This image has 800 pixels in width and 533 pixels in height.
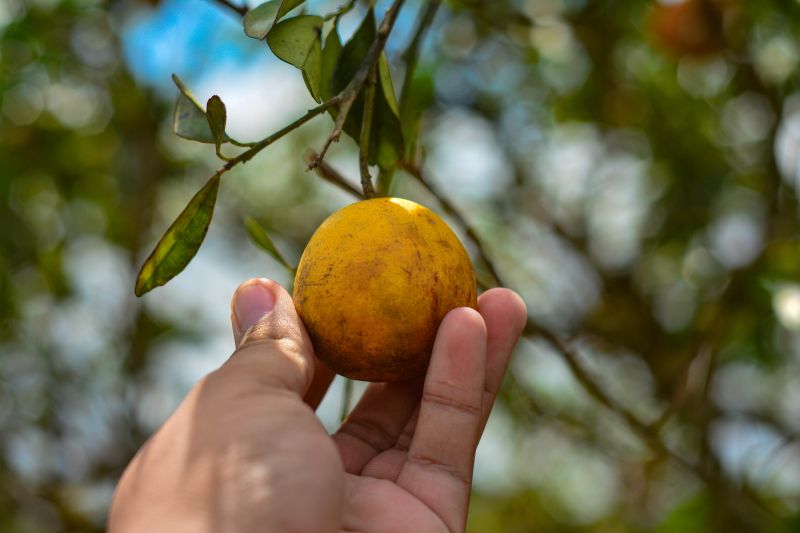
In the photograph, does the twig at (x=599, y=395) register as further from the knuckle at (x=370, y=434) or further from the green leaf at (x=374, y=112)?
the green leaf at (x=374, y=112)

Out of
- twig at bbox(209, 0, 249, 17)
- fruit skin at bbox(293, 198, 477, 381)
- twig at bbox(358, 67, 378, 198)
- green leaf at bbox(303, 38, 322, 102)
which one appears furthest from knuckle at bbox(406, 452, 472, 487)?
twig at bbox(209, 0, 249, 17)

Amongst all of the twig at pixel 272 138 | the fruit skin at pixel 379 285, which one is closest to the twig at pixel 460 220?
the fruit skin at pixel 379 285

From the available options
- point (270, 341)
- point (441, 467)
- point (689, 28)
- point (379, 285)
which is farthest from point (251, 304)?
point (689, 28)

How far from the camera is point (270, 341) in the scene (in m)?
1.03

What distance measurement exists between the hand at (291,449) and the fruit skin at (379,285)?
32 mm

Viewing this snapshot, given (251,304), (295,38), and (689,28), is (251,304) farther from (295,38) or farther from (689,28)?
(689,28)

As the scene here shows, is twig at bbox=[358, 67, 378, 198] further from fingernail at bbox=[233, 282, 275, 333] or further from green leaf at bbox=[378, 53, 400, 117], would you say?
fingernail at bbox=[233, 282, 275, 333]

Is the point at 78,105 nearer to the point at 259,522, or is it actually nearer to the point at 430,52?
the point at 430,52

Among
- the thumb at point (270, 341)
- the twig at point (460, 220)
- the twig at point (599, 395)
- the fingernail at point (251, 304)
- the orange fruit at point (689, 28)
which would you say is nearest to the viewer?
the thumb at point (270, 341)

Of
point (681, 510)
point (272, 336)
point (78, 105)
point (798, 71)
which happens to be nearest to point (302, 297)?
point (272, 336)

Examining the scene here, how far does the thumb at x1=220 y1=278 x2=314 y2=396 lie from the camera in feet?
3.28

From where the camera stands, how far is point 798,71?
1.86 meters

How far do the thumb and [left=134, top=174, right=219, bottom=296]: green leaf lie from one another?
0.43 feet

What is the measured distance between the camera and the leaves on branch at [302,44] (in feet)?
3.28
